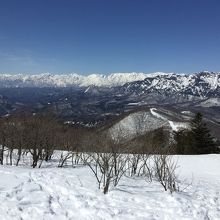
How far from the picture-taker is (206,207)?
13.3 m

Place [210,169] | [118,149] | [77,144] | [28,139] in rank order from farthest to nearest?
[210,169] < [77,144] < [28,139] < [118,149]

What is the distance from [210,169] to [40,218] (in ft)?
81.5

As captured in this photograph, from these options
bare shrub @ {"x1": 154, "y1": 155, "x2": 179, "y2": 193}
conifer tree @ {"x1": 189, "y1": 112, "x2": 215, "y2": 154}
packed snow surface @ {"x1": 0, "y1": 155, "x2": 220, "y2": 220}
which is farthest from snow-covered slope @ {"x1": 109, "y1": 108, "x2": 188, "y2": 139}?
packed snow surface @ {"x1": 0, "y1": 155, "x2": 220, "y2": 220}

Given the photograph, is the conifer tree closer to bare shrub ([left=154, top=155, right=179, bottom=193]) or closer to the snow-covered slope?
bare shrub ([left=154, top=155, right=179, bottom=193])

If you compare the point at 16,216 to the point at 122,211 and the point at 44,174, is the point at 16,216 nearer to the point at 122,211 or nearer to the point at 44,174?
the point at 122,211

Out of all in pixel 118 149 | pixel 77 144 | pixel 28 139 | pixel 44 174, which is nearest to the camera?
pixel 44 174

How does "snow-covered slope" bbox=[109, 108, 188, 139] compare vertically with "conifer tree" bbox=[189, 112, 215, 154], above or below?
above

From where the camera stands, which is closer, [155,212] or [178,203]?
[155,212]

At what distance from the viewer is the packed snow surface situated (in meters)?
10.5

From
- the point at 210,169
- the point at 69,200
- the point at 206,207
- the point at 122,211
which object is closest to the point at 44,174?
the point at 69,200

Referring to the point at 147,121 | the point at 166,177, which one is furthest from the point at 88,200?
the point at 147,121

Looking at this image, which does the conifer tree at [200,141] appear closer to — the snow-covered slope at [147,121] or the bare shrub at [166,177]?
the bare shrub at [166,177]

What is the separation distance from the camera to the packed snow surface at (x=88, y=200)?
1048 cm

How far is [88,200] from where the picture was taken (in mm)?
12164
